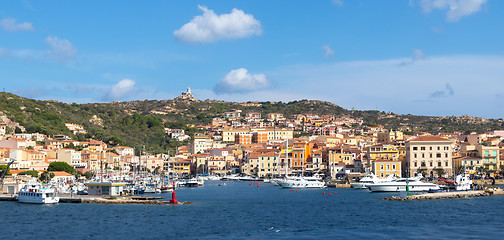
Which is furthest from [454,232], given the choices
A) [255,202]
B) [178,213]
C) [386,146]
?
[386,146]

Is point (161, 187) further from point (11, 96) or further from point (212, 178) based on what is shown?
point (11, 96)

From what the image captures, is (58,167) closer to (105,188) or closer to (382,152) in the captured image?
(105,188)

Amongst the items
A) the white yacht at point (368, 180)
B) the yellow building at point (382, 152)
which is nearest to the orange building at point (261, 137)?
the yellow building at point (382, 152)

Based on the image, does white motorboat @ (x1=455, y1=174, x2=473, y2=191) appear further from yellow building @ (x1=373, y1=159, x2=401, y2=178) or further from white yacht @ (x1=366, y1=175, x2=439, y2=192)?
yellow building @ (x1=373, y1=159, x2=401, y2=178)

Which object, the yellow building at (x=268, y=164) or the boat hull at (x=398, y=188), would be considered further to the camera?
the yellow building at (x=268, y=164)

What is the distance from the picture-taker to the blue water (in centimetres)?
3481

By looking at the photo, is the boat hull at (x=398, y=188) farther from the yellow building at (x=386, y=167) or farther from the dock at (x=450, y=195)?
the yellow building at (x=386, y=167)

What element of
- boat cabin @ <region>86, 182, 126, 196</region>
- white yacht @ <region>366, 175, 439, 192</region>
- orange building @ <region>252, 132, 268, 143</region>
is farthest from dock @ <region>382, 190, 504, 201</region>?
orange building @ <region>252, 132, 268, 143</region>

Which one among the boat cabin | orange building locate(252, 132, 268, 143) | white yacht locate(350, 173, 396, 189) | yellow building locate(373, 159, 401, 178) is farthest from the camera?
orange building locate(252, 132, 268, 143)

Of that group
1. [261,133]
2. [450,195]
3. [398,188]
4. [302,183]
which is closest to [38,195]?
[450,195]

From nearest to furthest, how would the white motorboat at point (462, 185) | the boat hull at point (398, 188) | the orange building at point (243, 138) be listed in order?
1. the white motorboat at point (462, 185)
2. the boat hull at point (398, 188)
3. the orange building at point (243, 138)

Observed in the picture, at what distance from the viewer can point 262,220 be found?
41.4 meters

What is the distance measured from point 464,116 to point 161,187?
144077 millimetres

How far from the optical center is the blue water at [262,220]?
34.8 m
